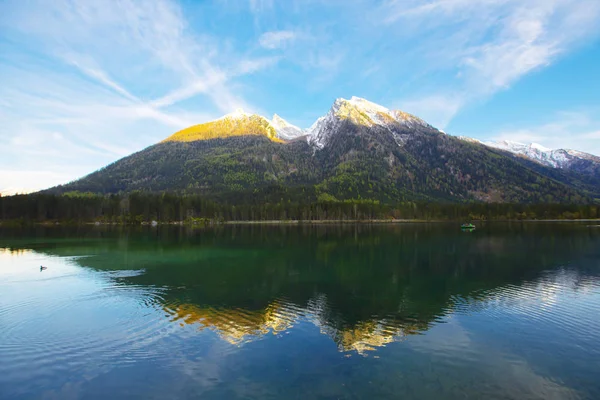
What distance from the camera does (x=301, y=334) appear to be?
25.9 meters

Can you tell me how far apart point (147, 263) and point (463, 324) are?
172ft

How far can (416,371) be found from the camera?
19.6 metres

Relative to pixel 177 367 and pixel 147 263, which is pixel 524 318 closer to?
pixel 177 367

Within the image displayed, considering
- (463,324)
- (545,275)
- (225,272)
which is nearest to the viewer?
(463,324)

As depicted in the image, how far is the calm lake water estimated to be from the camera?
1820 centimetres

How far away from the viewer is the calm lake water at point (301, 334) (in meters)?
18.2

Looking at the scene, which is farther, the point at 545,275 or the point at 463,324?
the point at 545,275

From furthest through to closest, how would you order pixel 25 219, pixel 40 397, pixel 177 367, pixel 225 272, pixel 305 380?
pixel 25 219 < pixel 225 272 < pixel 177 367 < pixel 305 380 < pixel 40 397

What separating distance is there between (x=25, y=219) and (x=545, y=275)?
235001mm

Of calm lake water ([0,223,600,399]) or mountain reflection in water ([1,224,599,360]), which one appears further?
mountain reflection in water ([1,224,599,360])

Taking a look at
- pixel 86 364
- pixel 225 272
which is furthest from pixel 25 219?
pixel 86 364

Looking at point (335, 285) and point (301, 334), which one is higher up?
point (335, 285)

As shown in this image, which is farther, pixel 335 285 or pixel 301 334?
pixel 335 285

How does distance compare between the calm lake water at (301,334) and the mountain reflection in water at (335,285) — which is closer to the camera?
the calm lake water at (301,334)
